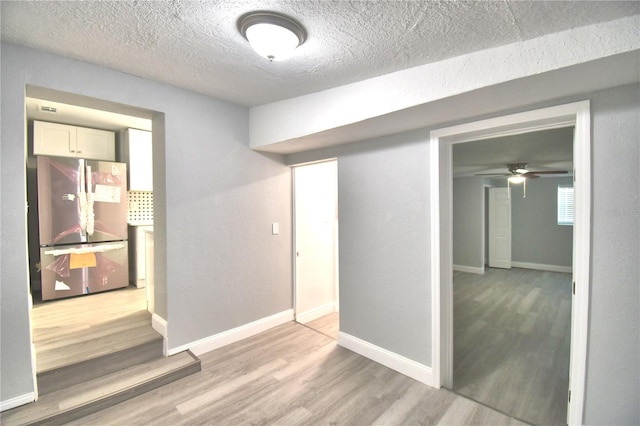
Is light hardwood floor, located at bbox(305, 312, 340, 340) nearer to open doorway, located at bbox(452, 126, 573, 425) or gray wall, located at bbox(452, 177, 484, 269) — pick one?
open doorway, located at bbox(452, 126, 573, 425)

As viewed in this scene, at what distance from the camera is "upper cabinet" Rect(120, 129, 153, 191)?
4160 mm

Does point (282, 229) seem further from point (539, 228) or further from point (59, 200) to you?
point (539, 228)

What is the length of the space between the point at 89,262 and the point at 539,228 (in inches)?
359

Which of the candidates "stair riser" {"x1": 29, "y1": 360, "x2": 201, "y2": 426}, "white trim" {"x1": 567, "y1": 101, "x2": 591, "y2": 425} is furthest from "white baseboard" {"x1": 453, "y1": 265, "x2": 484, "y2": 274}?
"stair riser" {"x1": 29, "y1": 360, "x2": 201, "y2": 426}

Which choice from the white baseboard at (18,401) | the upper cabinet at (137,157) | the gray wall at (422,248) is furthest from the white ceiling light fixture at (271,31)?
the upper cabinet at (137,157)

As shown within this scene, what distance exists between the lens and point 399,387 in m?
2.29

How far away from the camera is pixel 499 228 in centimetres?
720

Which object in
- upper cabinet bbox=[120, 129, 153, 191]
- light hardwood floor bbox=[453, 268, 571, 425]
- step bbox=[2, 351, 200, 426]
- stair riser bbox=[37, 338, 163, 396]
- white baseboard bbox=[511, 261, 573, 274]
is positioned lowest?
light hardwood floor bbox=[453, 268, 571, 425]

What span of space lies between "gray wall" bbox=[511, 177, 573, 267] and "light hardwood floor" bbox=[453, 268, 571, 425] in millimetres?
1645

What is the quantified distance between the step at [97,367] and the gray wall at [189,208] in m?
0.16

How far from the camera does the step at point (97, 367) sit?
2023 millimetres

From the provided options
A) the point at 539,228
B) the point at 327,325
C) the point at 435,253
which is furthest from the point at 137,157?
the point at 539,228

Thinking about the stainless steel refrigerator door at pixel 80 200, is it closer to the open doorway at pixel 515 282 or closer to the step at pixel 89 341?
the step at pixel 89 341

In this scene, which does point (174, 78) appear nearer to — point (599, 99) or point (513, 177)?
point (599, 99)
